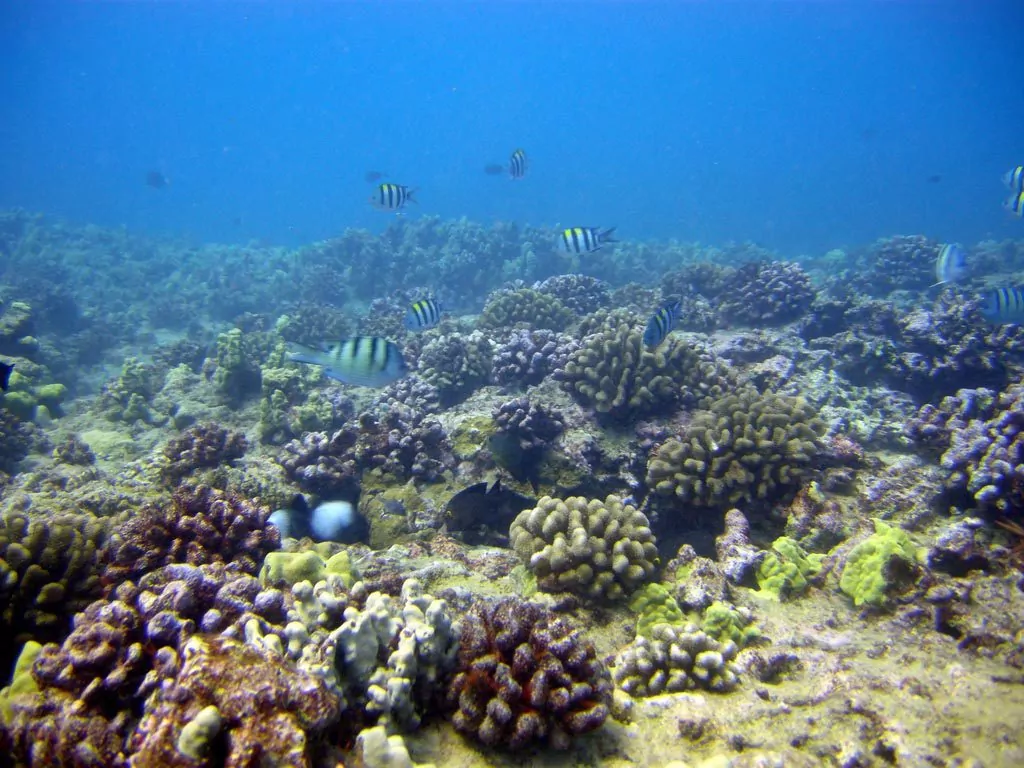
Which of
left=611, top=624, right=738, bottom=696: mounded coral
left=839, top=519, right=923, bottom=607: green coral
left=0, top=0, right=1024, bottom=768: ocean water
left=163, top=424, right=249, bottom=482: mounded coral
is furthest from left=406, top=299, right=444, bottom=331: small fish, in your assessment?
left=839, top=519, right=923, bottom=607: green coral

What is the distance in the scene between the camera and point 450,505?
5434mm

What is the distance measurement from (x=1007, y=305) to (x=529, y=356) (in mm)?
7283

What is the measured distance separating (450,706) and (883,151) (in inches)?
5725

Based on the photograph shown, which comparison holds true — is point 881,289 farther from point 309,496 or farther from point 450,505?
point 309,496

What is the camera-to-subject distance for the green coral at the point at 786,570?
4320mm

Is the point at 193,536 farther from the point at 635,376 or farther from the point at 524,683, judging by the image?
the point at 635,376

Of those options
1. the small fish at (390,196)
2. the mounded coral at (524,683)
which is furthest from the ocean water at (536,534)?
the small fish at (390,196)

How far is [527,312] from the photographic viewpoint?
34.0ft

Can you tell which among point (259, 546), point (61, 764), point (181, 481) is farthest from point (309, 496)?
point (61, 764)

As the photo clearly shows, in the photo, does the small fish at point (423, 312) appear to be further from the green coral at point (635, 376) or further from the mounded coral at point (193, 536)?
the mounded coral at point (193, 536)

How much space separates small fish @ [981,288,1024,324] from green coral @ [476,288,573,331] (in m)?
6.75

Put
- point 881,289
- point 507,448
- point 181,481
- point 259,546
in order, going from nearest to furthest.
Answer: point 259,546, point 507,448, point 181,481, point 881,289

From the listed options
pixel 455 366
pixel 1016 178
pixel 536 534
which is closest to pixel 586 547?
pixel 536 534

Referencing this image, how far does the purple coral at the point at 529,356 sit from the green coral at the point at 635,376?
1.98ft
